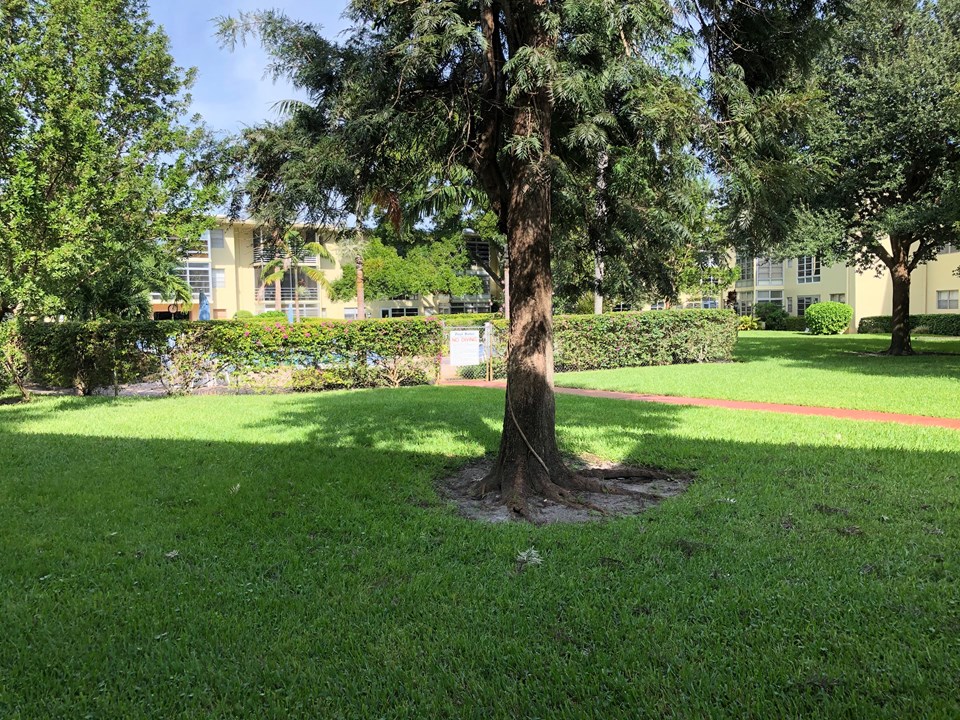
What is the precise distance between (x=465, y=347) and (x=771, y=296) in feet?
140

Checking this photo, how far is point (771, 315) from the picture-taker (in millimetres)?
45625

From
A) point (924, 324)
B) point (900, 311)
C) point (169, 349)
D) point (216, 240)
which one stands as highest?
point (216, 240)

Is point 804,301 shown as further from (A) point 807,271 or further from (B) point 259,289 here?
(B) point 259,289

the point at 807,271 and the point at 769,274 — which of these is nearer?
the point at 807,271

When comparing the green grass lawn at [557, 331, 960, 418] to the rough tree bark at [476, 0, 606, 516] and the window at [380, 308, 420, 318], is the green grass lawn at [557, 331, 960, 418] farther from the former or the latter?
the window at [380, 308, 420, 318]

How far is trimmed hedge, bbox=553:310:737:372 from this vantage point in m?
18.0

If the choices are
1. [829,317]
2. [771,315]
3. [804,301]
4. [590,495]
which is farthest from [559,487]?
[804,301]

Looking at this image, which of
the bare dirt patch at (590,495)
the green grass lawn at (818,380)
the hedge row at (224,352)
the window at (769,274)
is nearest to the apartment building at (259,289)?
the window at (769,274)

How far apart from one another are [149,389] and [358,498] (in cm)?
989

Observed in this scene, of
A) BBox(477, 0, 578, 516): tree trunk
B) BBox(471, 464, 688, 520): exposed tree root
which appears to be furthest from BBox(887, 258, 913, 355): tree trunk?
BBox(477, 0, 578, 516): tree trunk

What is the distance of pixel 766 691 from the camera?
8.65ft

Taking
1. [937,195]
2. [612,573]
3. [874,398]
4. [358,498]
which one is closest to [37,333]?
[358,498]

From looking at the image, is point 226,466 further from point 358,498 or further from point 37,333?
point 37,333

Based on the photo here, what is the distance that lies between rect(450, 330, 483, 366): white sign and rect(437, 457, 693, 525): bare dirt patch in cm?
799
